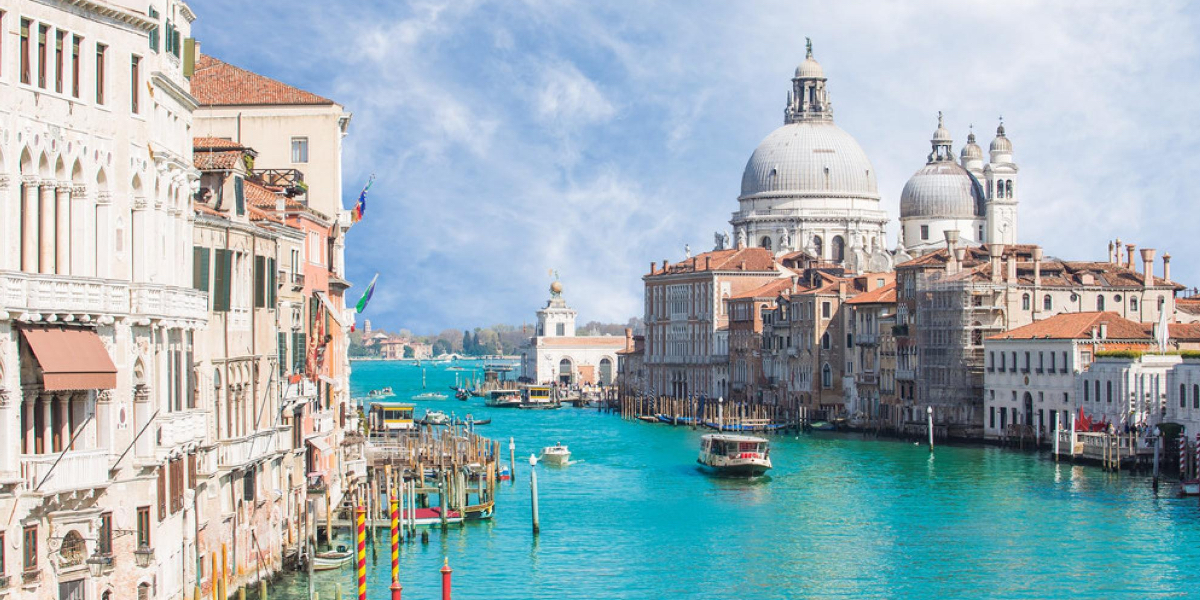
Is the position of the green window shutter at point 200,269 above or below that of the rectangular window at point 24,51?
below

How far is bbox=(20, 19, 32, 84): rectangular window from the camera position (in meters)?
15.0

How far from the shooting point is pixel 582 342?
4931 inches

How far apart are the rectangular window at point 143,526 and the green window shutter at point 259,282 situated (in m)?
6.66

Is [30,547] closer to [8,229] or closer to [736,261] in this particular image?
[8,229]

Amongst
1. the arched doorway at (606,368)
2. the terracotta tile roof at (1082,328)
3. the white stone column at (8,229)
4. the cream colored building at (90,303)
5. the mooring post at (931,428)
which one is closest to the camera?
the white stone column at (8,229)

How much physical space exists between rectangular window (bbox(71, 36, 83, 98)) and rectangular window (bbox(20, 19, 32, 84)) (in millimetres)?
668

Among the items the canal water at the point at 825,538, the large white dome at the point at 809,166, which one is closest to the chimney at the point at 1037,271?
the canal water at the point at 825,538

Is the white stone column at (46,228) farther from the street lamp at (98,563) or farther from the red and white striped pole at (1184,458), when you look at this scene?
the red and white striped pole at (1184,458)

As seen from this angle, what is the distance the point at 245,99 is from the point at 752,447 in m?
20.8

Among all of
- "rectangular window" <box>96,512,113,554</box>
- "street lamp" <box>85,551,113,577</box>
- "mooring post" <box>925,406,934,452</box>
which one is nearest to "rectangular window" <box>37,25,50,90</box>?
"rectangular window" <box>96,512,113,554</box>

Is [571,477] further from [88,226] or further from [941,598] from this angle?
[88,226]

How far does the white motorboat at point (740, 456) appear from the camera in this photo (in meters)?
47.6

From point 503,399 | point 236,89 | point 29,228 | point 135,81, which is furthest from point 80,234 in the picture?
point 503,399

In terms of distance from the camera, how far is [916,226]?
342 ft
